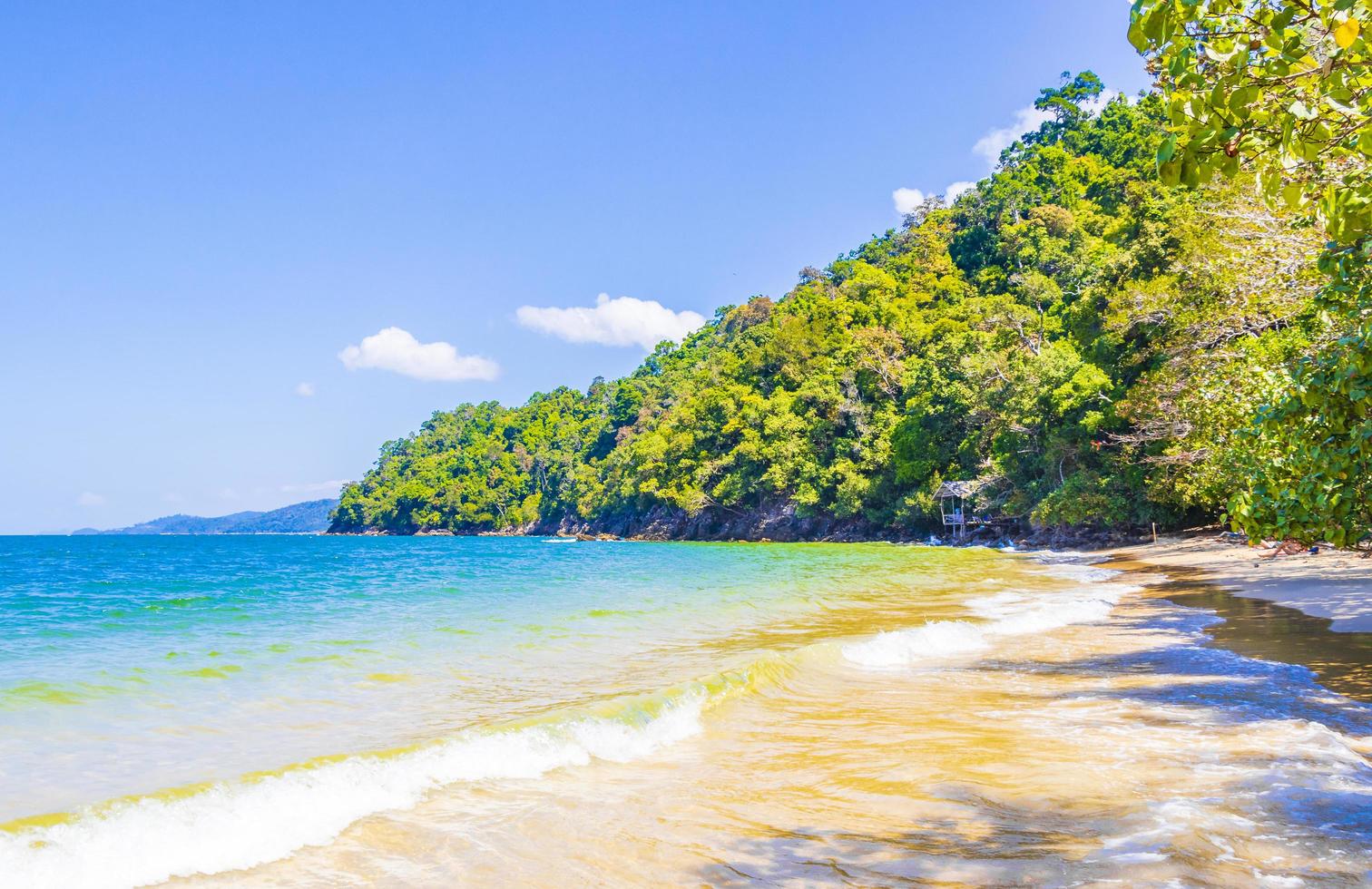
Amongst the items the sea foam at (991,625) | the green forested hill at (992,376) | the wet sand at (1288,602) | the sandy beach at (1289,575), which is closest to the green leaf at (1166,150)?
the green forested hill at (992,376)

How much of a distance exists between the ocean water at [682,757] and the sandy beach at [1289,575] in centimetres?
174

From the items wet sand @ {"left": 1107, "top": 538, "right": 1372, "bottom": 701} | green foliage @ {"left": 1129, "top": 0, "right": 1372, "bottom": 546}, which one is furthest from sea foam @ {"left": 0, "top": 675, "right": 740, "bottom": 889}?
wet sand @ {"left": 1107, "top": 538, "right": 1372, "bottom": 701}

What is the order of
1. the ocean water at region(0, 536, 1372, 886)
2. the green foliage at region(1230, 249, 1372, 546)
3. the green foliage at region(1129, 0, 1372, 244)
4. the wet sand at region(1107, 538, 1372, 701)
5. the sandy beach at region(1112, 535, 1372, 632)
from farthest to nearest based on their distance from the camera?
the sandy beach at region(1112, 535, 1372, 632) < the wet sand at region(1107, 538, 1372, 701) < the green foliage at region(1230, 249, 1372, 546) < the ocean water at region(0, 536, 1372, 886) < the green foliage at region(1129, 0, 1372, 244)

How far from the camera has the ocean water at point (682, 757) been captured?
4.30 m

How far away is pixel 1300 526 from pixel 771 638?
7330 mm

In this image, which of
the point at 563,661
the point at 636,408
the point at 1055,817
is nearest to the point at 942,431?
the point at 563,661

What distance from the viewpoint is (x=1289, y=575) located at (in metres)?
16.6

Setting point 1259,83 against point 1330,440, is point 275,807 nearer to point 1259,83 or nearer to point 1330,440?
point 1259,83

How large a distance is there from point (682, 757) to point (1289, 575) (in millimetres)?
15976

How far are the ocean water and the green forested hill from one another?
11.0 feet

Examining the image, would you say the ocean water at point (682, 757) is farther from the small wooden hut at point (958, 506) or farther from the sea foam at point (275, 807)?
the small wooden hut at point (958, 506)

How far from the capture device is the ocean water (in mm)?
4301

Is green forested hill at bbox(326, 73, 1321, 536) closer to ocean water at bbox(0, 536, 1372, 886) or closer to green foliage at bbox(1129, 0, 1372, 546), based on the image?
green foliage at bbox(1129, 0, 1372, 546)

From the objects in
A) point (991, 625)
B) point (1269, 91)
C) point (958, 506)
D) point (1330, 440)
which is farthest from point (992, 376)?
point (1269, 91)
